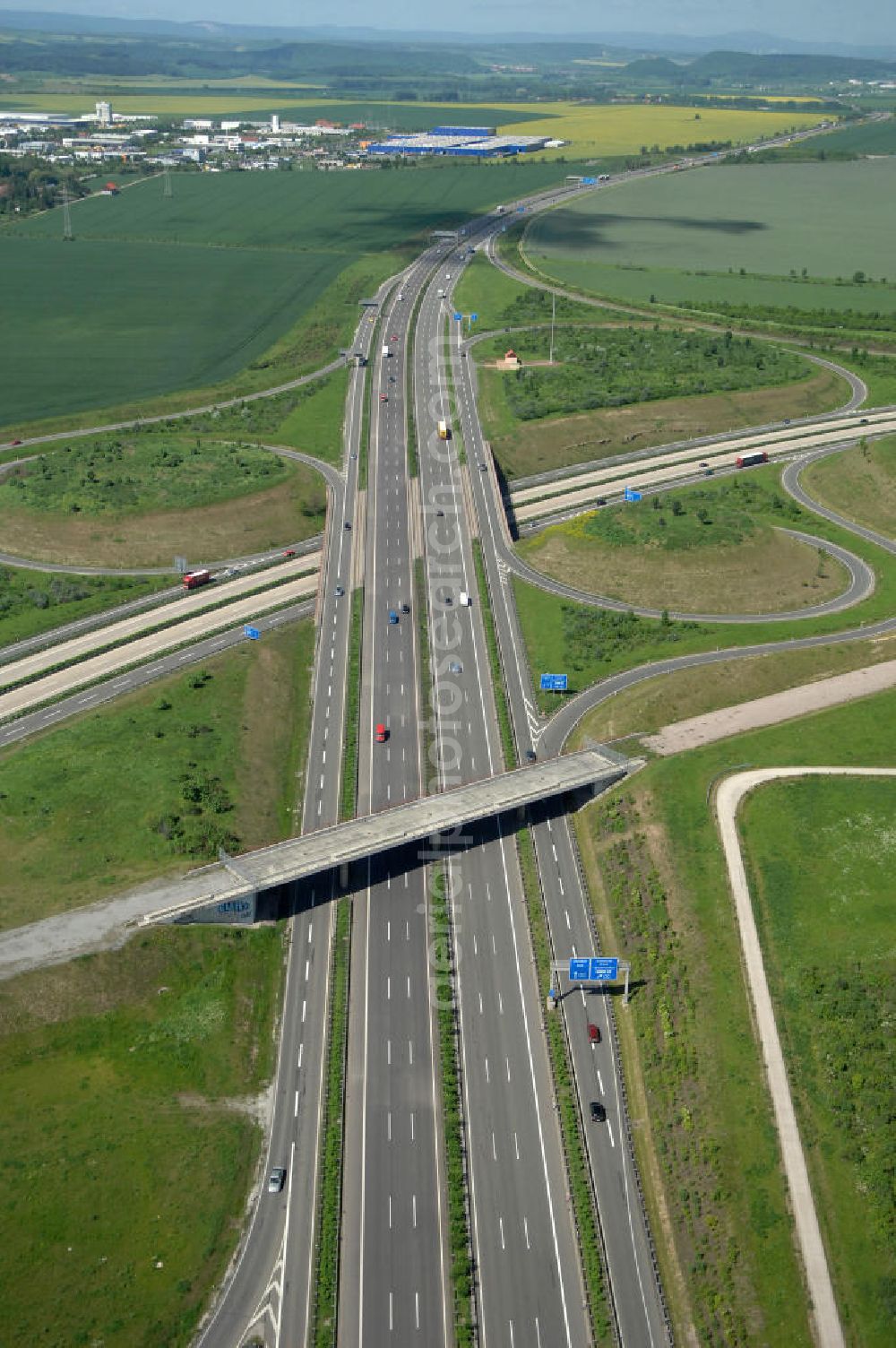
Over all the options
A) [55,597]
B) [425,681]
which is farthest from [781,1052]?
[55,597]

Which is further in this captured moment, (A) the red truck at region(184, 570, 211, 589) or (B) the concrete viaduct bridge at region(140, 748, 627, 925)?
(A) the red truck at region(184, 570, 211, 589)

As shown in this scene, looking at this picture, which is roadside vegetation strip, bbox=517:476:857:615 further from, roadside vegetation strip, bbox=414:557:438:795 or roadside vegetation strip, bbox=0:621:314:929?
roadside vegetation strip, bbox=0:621:314:929

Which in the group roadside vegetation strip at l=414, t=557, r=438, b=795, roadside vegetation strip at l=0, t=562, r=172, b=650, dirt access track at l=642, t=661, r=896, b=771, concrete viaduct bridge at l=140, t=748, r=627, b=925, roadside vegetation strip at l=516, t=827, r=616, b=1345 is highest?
roadside vegetation strip at l=0, t=562, r=172, b=650

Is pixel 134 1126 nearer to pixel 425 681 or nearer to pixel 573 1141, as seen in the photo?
pixel 573 1141

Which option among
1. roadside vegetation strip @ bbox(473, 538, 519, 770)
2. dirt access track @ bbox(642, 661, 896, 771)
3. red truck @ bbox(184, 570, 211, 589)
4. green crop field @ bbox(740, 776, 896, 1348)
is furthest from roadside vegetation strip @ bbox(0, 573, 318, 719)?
green crop field @ bbox(740, 776, 896, 1348)

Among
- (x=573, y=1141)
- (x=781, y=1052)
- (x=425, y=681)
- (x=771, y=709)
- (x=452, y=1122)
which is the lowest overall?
(x=573, y=1141)

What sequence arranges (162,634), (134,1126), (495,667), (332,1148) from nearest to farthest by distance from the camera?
(332,1148) → (134,1126) → (495,667) → (162,634)
